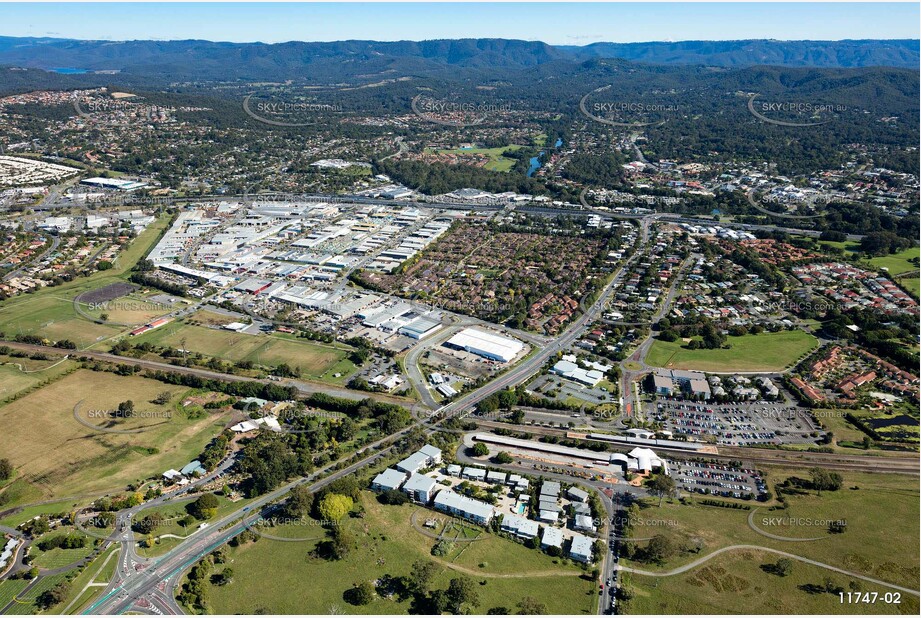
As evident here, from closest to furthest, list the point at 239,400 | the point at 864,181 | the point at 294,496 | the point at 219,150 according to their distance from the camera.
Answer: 1. the point at 294,496
2. the point at 239,400
3. the point at 864,181
4. the point at 219,150

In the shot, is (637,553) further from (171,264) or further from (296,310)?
(171,264)

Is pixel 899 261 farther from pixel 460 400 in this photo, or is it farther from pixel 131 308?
pixel 131 308

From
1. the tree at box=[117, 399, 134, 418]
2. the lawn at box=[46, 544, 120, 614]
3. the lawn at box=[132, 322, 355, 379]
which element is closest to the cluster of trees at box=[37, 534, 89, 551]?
the lawn at box=[46, 544, 120, 614]

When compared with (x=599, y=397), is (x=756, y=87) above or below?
above

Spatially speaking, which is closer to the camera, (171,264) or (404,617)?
(404,617)

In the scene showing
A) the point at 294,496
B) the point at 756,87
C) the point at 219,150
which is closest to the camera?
the point at 294,496

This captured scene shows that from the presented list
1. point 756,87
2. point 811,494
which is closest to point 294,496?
point 811,494
